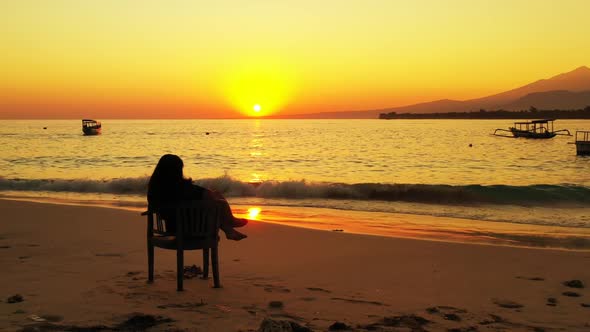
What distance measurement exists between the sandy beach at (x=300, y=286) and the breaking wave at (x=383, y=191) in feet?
33.1

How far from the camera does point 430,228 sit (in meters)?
12.0

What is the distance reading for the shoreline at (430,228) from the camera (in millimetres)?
10305

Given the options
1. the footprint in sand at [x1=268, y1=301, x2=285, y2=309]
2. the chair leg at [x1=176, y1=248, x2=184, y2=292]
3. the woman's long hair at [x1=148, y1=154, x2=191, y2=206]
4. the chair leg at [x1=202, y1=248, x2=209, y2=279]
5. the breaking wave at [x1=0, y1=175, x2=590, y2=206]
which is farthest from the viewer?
the breaking wave at [x1=0, y1=175, x2=590, y2=206]

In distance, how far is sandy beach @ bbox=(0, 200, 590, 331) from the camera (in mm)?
4969

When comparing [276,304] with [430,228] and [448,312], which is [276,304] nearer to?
[448,312]

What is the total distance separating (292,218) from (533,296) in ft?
25.8

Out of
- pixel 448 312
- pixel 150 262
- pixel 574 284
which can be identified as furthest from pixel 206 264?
pixel 574 284

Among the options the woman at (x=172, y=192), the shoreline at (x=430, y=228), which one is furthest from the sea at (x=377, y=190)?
the woman at (x=172, y=192)

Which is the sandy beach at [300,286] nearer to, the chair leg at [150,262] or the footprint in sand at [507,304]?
the footprint in sand at [507,304]

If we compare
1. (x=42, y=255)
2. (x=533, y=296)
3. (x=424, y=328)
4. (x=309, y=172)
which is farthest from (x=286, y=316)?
(x=309, y=172)

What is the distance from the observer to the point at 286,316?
16.7 feet

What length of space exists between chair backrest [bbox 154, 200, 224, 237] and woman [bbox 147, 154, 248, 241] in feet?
0.43

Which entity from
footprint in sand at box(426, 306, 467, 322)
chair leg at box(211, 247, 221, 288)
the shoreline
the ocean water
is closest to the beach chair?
chair leg at box(211, 247, 221, 288)

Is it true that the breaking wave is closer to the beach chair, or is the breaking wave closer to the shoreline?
the shoreline
